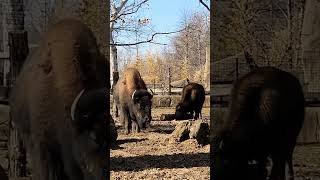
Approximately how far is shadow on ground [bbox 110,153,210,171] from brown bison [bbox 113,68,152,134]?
153cm

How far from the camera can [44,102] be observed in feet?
Result: 5.90

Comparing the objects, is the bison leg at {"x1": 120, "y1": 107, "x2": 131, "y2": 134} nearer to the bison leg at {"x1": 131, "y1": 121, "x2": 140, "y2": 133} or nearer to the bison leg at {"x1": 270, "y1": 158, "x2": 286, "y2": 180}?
the bison leg at {"x1": 131, "y1": 121, "x2": 140, "y2": 133}

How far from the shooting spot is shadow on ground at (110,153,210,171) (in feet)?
9.27

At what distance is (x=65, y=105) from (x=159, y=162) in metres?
1.40

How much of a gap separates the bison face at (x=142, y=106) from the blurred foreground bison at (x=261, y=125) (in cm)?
304

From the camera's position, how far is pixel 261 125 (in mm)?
1990

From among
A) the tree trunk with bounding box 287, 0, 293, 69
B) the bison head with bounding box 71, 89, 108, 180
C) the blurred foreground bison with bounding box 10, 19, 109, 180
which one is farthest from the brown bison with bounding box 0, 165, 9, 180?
the tree trunk with bounding box 287, 0, 293, 69

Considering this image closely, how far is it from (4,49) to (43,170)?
20.0 inches

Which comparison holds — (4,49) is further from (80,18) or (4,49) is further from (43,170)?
(43,170)

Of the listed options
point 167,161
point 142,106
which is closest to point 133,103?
point 142,106

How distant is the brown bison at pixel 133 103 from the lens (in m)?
4.97

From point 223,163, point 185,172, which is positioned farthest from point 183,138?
point 223,163

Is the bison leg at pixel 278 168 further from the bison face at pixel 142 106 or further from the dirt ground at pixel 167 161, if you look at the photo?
the bison face at pixel 142 106

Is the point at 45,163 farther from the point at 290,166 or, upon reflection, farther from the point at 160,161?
the point at 160,161
